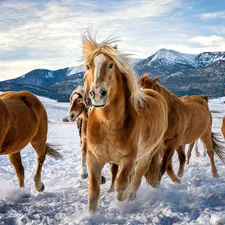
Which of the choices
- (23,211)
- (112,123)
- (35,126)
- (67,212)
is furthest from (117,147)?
(35,126)

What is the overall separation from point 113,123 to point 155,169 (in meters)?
2.35

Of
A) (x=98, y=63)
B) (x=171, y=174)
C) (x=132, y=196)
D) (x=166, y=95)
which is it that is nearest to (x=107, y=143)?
(x=98, y=63)

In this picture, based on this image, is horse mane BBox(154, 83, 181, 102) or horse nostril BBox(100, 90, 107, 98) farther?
horse mane BBox(154, 83, 181, 102)

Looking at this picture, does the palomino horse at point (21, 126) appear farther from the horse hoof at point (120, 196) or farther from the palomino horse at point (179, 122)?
the palomino horse at point (179, 122)

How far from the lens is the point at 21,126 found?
532 cm

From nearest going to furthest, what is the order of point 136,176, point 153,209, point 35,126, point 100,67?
point 100,67
point 153,209
point 136,176
point 35,126

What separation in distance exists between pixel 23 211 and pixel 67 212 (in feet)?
2.00

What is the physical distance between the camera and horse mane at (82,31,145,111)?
393 cm

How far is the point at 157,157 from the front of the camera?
6.19 meters

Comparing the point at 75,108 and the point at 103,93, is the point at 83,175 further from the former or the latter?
the point at 103,93

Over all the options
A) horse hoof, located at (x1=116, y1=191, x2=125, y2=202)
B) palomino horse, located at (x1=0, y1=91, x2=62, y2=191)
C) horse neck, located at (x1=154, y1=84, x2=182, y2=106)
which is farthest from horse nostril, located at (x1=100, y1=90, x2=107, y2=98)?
horse neck, located at (x1=154, y1=84, x2=182, y2=106)

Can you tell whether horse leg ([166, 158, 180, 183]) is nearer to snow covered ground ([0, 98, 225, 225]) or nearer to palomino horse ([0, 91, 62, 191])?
snow covered ground ([0, 98, 225, 225])

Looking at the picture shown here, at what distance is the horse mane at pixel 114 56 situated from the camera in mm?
3928

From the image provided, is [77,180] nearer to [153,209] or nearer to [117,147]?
[153,209]
